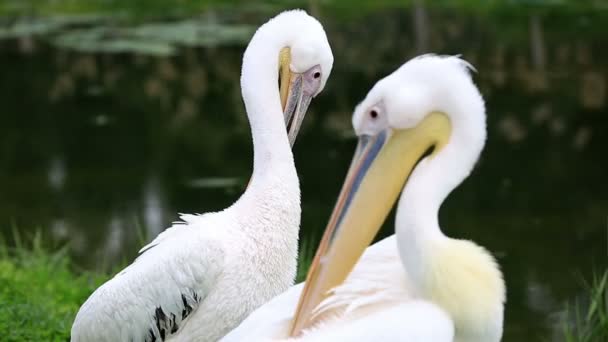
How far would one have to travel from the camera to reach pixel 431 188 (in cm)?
287

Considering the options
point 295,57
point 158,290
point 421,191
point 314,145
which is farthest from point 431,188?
point 314,145

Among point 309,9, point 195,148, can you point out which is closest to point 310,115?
point 195,148

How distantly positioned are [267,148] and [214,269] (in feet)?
1.71

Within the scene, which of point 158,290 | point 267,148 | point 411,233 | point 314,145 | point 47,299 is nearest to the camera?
point 411,233

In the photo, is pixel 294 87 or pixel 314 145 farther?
pixel 314 145

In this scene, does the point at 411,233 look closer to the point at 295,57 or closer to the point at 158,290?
the point at 158,290

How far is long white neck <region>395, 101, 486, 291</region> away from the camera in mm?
2852

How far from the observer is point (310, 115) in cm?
1220

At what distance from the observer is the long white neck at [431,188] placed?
2852 mm

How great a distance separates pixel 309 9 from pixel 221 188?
1049cm

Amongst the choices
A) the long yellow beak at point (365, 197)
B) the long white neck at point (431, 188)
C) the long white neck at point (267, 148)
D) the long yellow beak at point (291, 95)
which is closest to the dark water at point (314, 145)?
the long yellow beak at point (291, 95)

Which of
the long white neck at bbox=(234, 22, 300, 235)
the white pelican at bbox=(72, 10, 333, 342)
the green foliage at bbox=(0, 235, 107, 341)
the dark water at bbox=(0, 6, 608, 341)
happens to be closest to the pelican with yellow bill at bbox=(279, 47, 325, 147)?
the long white neck at bbox=(234, 22, 300, 235)

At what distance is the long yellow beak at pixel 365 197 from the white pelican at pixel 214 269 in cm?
87

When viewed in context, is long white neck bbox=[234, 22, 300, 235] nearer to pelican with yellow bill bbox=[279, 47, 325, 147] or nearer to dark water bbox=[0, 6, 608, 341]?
pelican with yellow bill bbox=[279, 47, 325, 147]
